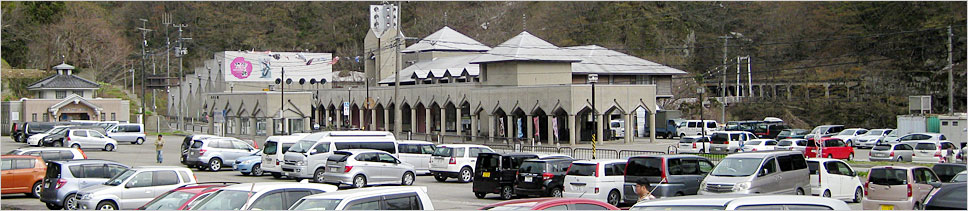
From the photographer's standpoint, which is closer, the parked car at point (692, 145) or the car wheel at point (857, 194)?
the car wheel at point (857, 194)

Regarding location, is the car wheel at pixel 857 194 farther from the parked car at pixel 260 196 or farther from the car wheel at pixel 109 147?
the car wheel at pixel 109 147

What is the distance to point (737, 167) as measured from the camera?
797 inches

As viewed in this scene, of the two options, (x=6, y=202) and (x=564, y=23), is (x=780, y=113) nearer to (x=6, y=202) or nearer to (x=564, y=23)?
(x=564, y=23)

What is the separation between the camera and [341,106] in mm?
71812

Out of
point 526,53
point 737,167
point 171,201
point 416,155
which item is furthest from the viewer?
point 526,53

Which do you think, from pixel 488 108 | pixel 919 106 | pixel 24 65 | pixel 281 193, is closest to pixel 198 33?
pixel 24 65

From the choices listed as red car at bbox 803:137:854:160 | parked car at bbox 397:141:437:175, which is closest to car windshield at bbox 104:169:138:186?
parked car at bbox 397:141:437:175

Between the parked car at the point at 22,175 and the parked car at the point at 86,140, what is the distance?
2274cm

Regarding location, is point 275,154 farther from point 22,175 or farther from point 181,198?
point 181,198

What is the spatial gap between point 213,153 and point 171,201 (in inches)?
748

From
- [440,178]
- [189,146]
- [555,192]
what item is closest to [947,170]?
[555,192]

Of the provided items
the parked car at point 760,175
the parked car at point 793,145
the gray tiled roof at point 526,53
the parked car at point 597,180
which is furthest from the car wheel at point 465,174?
the gray tiled roof at point 526,53

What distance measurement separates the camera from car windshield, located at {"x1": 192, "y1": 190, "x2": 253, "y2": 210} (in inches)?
539

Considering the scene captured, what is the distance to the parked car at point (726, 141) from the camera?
4500 cm
